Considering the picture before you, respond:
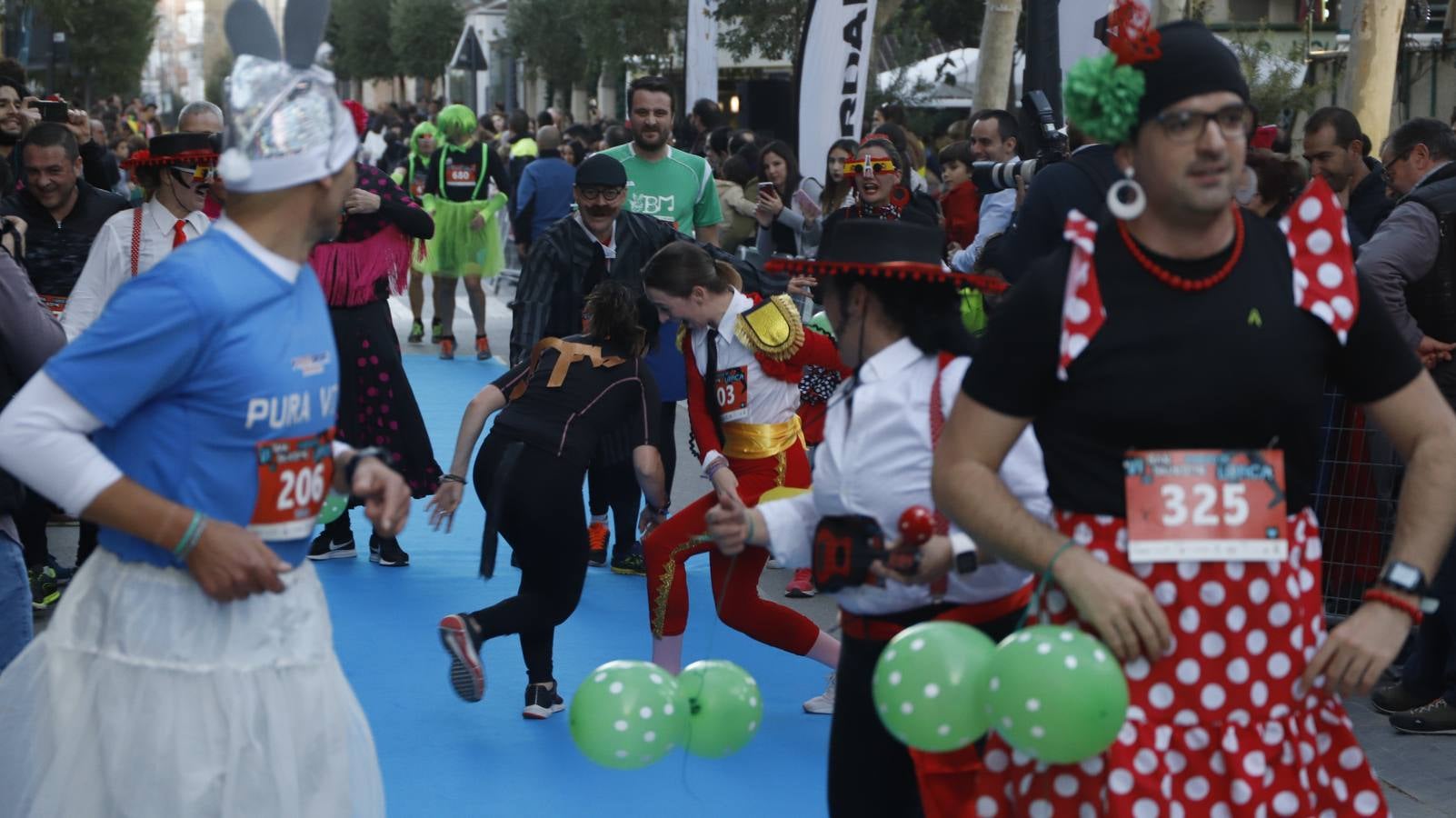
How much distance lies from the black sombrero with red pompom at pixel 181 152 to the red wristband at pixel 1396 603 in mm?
4273

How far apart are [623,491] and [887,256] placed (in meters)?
4.83

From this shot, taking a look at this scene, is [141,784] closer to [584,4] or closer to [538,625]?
[538,625]

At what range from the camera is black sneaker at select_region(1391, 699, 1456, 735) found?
19.6ft

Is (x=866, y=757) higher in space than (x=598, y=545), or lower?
higher

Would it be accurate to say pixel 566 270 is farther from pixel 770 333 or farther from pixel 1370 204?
pixel 1370 204

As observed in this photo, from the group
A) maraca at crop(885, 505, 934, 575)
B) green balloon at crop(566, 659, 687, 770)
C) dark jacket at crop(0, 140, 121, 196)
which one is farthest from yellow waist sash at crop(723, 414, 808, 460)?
dark jacket at crop(0, 140, 121, 196)

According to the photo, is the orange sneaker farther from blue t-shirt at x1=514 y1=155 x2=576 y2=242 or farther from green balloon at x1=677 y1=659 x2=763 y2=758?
blue t-shirt at x1=514 y1=155 x2=576 y2=242

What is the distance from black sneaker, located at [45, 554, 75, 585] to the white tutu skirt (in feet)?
15.9

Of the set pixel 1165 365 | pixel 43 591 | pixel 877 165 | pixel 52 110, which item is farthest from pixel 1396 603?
pixel 52 110

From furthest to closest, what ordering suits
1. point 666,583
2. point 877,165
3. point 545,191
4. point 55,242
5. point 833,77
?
point 545,191, point 833,77, point 877,165, point 55,242, point 666,583

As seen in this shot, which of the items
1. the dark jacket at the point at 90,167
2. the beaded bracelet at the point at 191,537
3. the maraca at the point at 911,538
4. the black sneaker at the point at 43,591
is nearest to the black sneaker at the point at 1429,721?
the maraca at the point at 911,538

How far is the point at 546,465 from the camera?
5.99m

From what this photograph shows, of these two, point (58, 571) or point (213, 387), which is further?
point (58, 571)

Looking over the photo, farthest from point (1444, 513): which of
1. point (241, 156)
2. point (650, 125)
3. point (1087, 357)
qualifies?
point (650, 125)
